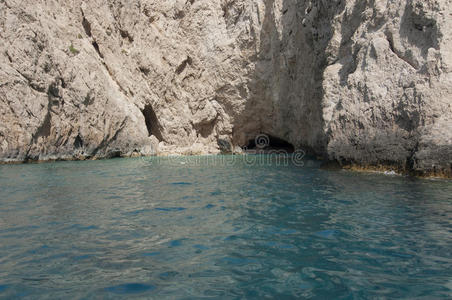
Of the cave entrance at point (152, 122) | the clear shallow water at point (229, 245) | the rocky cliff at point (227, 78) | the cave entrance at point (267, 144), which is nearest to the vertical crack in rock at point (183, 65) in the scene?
the rocky cliff at point (227, 78)

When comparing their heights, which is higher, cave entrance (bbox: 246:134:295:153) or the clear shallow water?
cave entrance (bbox: 246:134:295:153)

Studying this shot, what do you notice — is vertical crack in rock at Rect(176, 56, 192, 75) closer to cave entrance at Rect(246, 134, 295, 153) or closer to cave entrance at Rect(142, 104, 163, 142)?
cave entrance at Rect(142, 104, 163, 142)

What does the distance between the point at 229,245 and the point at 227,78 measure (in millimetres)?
31466

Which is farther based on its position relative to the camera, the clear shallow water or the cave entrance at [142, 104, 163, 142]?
the cave entrance at [142, 104, 163, 142]

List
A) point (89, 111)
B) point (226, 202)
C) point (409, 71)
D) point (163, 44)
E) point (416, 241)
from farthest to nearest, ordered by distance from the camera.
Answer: point (163, 44), point (89, 111), point (409, 71), point (226, 202), point (416, 241)

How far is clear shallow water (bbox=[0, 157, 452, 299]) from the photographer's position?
10.5 feet

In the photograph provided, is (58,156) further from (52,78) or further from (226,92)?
(226,92)

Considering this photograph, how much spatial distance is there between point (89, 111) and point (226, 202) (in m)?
19.7

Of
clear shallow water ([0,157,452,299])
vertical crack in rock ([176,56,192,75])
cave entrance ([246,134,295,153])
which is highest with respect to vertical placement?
vertical crack in rock ([176,56,192,75])

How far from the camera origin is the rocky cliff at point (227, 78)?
1170 centimetres

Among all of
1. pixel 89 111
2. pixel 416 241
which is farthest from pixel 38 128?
pixel 416 241

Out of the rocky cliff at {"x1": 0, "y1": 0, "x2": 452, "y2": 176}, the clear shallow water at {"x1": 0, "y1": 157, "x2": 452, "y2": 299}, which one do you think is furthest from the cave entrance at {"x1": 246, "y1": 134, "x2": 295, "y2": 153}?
the clear shallow water at {"x1": 0, "y1": 157, "x2": 452, "y2": 299}

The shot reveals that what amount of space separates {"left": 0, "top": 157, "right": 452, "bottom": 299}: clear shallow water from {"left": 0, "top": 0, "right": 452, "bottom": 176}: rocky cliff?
509 cm

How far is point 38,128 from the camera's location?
20641mm
